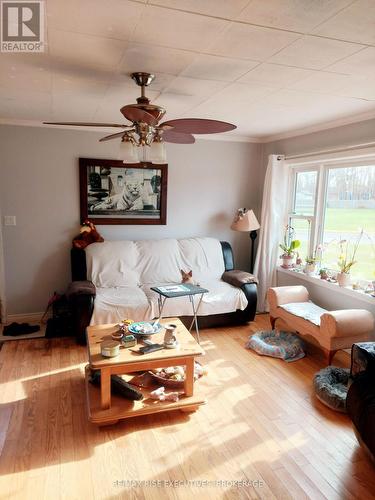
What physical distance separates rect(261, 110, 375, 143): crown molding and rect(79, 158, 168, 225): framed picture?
1.45m

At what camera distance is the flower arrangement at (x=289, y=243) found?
4207 millimetres

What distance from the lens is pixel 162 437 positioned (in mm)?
2139

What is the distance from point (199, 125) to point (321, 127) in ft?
6.99

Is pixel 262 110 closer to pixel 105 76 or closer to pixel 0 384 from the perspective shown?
pixel 105 76

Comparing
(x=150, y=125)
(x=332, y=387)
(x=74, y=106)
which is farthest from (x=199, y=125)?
(x=332, y=387)

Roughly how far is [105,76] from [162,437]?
2.35 metres

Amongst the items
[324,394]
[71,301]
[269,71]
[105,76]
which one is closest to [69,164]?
[71,301]

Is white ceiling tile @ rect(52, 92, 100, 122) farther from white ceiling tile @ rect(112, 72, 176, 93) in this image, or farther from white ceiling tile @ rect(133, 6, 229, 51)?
white ceiling tile @ rect(133, 6, 229, 51)

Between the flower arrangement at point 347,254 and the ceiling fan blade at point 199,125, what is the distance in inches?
83.9

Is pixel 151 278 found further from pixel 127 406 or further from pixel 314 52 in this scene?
pixel 314 52

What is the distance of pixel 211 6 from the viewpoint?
1.38 meters

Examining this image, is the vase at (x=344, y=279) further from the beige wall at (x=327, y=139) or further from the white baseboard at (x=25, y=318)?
the white baseboard at (x=25, y=318)

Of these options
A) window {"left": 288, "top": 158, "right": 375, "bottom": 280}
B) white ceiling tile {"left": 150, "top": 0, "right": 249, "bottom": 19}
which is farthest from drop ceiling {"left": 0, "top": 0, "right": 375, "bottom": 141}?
window {"left": 288, "top": 158, "right": 375, "bottom": 280}

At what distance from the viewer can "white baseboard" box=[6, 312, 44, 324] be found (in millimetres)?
3918
